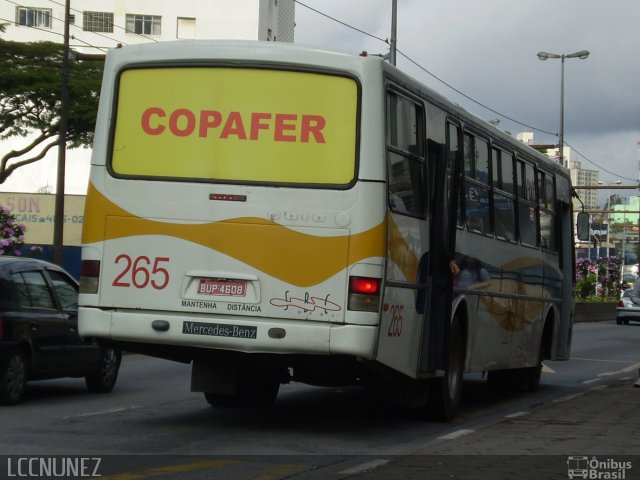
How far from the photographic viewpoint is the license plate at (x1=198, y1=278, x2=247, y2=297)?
10609 mm

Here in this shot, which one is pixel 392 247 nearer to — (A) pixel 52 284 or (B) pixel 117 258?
(B) pixel 117 258

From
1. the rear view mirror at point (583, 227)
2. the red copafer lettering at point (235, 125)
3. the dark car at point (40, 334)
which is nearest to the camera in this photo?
the red copafer lettering at point (235, 125)

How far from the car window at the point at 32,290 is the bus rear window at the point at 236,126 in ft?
11.7

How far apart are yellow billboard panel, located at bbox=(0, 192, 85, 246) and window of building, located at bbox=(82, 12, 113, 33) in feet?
46.9

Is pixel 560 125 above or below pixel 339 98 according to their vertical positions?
above

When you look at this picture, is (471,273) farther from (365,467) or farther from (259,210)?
(365,467)

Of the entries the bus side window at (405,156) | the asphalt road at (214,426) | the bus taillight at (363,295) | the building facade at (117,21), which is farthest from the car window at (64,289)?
the building facade at (117,21)

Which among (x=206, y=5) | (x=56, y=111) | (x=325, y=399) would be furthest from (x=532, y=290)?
(x=206, y=5)

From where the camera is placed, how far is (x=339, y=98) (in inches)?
422

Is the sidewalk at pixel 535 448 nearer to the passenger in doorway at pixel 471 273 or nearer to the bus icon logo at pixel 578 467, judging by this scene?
the bus icon logo at pixel 578 467

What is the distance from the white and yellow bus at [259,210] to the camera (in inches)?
412

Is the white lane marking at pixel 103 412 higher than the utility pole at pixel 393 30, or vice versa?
the utility pole at pixel 393 30

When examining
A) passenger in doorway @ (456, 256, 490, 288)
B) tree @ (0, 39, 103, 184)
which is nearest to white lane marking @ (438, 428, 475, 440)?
passenger in doorway @ (456, 256, 490, 288)

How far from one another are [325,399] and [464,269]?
3063mm
